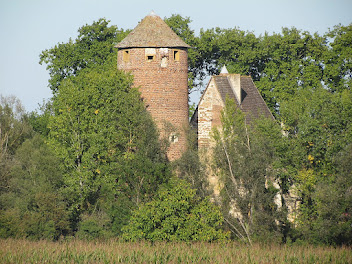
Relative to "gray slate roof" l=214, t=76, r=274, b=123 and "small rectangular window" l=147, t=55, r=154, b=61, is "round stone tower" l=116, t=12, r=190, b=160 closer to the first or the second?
"small rectangular window" l=147, t=55, r=154, b=61

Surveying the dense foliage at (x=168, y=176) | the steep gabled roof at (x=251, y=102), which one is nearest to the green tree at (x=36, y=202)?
the dense foliage at (x=168, y=176)

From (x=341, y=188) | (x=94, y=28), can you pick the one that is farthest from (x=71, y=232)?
(x=94, y=28)

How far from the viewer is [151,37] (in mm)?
42781

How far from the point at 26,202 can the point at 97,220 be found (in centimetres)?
335

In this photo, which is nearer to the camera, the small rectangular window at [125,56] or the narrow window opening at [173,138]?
the narrow window opening at [173,138]

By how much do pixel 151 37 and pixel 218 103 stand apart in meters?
4.88

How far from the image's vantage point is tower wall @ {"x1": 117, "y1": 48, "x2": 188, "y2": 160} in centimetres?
4209

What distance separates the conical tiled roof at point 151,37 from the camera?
42531 mm

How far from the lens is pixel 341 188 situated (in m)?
35.1

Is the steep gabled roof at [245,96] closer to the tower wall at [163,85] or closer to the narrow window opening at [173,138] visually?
the tower wall at [163,85]

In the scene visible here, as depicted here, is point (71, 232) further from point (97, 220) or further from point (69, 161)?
point (69, 161)

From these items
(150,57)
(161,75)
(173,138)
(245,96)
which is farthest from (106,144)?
(245,96)

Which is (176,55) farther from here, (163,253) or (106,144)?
(163,253)

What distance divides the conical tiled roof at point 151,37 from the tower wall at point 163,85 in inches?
9.8
